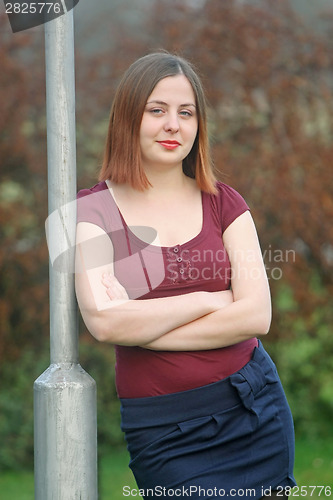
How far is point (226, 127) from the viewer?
5340 millimetres

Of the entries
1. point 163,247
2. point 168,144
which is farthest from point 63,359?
point 168,144

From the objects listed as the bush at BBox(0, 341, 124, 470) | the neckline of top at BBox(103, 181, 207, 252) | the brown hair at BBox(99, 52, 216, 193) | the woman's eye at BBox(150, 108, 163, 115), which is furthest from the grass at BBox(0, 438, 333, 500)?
the woman's eye at BBox(150, 108, 163, 115)

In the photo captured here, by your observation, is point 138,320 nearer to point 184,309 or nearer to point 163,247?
point 184,309

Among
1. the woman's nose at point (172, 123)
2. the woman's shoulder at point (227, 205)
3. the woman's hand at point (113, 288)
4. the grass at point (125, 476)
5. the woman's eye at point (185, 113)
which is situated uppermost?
the woman's eye at point (185, 113)

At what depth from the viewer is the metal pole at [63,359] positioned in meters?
2.33

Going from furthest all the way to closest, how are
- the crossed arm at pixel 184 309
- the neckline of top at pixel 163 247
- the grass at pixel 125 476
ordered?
the grass at pixel 125 476, the neckline of top at pixel 163 247, the crossed arm at pixel 184 309

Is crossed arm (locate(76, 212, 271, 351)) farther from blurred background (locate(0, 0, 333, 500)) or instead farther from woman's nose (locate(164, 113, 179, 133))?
blurred background (locate(0, 0, 333, 500))

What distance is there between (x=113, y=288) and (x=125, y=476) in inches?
124

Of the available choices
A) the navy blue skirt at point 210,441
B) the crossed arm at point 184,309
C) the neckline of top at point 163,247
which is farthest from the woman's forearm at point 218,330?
the neckline of top at point 163,247

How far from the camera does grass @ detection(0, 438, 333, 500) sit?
5.01 metres

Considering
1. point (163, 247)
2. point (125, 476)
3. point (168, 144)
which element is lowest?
point (125, 476)

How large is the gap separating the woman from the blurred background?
2.53 m

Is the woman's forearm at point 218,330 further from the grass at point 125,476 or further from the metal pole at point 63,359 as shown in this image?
the grass at point 125,476

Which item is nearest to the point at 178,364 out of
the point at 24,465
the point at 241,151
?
the point at 241,151
